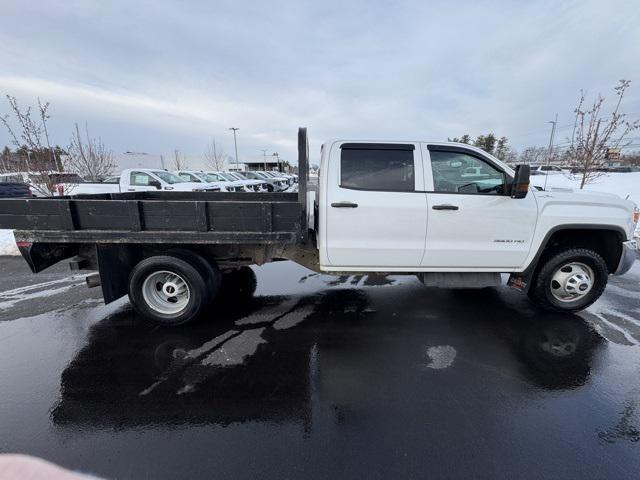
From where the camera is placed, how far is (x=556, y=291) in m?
4.16

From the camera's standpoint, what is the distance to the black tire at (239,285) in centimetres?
494

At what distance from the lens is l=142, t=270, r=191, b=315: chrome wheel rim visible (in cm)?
396

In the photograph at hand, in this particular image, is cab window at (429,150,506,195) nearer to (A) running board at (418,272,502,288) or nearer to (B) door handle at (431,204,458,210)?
(B) door handle at (431,204,458,210)

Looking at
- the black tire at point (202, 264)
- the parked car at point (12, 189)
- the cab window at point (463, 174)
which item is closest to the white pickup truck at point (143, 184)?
the parked car at point (12, 189)

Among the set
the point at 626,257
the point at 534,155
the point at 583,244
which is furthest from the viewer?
the point at 534,155

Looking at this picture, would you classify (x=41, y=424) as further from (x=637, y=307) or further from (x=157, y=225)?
(x=637, y=307)

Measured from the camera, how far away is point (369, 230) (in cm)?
373

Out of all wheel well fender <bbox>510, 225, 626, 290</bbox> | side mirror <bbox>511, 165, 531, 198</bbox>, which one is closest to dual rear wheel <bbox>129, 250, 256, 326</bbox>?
side mirror <bbox>511, 165, 531, 198</bbox>

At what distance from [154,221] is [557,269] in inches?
196

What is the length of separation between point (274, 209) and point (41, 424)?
8.80ft

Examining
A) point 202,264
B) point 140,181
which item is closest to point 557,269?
point 202,264

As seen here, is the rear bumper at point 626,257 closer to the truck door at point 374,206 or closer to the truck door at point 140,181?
the truck door at point 374,206

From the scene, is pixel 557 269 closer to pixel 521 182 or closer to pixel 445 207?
pixel 521 182

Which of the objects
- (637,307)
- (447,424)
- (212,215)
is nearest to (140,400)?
(212,215)
